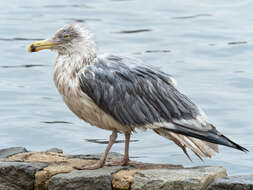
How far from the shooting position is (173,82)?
11.0 meters

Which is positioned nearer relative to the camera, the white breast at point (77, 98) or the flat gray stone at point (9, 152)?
the white breast at point (77, 98)

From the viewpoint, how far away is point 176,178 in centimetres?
1032

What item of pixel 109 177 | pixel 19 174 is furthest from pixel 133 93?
pixel 19 174

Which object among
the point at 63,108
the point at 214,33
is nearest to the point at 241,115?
the point at 63,108

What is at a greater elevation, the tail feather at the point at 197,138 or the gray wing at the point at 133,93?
the gray wing at the point at 133,93

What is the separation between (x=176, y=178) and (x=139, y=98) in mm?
1122

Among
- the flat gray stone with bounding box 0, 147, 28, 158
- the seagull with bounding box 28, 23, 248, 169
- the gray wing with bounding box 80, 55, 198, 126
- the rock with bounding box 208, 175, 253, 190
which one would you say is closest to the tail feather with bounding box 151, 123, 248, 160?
the seagull with bounding box 28, 23, 248, 169

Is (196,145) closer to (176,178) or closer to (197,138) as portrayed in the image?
(197,138)

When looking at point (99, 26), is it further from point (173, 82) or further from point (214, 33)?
point (173, 82)

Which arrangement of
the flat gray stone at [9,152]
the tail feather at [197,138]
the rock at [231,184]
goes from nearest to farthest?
the rock at [231,184], the tail feather at [197,138], the flat gray stone at [9,152]

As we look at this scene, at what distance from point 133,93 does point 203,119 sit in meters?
0.81

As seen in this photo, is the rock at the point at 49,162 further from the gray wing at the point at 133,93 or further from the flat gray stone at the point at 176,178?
the flat gray stone at the point at 176,178

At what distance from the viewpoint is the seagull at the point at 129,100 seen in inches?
427

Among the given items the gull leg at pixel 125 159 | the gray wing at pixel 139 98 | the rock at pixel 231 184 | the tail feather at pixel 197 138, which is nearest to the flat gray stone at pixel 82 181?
the gull leg at pixel 125 159
